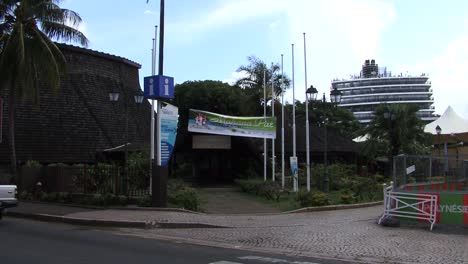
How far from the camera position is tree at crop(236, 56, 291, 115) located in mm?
36750

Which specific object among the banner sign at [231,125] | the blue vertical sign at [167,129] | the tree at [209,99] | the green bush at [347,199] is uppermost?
the tree at [209,99]

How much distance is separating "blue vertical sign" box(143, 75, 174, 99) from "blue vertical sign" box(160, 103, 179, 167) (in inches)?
35.2

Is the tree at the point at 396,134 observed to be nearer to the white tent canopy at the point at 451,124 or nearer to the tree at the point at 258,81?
the tree at the point at 258,81

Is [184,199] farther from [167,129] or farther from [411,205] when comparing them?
[411,205]

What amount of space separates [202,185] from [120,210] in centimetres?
1542

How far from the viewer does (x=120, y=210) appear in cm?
1872

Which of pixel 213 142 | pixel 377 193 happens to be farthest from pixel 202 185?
pixel 377 193

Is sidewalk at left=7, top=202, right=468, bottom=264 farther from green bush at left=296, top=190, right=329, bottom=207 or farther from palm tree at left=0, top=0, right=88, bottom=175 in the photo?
palm tree at left=0, top=0, right=88, bottom=175

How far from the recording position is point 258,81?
3788cm

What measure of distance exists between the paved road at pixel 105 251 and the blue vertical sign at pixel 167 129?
5946 mm

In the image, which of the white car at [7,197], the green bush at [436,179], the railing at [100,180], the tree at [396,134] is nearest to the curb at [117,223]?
the white car at [7,197]

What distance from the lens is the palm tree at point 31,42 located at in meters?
24.8

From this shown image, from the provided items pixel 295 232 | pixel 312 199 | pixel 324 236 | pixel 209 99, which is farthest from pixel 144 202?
pixel 209 99

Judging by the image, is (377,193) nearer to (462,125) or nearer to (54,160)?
(54,160)
